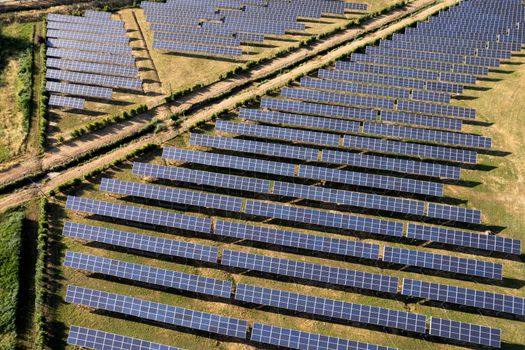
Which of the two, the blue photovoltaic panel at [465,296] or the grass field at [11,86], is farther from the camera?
the grass field at [11,86]

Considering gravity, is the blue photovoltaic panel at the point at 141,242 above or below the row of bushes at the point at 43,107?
below

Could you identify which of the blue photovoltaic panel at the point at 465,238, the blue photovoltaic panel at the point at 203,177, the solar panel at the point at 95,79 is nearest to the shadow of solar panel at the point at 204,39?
the solar panel at the point at 95,79

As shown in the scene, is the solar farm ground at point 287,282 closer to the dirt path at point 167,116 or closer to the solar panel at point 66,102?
the dirt path at point 167,116

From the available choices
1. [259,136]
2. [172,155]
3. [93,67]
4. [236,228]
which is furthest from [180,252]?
[93,67]

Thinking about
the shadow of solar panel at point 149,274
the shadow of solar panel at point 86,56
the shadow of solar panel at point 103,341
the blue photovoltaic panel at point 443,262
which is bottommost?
the shadow of solar panel at point 103,341

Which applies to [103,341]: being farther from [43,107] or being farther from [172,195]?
[43,107]

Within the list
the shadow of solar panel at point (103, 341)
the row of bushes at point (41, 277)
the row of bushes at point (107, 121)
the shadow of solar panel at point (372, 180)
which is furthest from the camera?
the row of bushes at point (107, 121)
